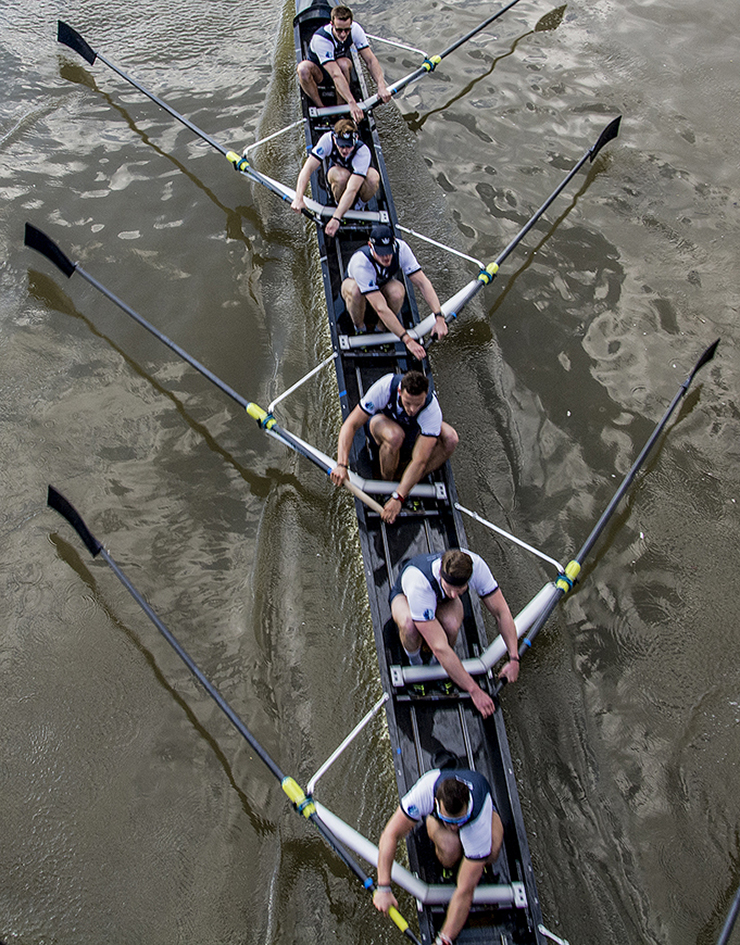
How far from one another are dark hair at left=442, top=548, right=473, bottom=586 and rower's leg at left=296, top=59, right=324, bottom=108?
20.8ft

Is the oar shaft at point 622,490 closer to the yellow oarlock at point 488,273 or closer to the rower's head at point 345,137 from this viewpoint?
Answer: the yellow oarlock at point 488,273

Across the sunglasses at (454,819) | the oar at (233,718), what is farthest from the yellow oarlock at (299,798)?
the sunglasses at (454,819)

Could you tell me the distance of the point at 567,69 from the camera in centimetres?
948

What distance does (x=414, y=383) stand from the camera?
468cm

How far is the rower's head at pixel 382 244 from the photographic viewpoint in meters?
5.62

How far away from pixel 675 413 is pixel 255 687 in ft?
13.5

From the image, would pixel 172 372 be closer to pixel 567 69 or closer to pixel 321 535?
pixel 321 535

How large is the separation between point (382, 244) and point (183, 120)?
397 centimetres

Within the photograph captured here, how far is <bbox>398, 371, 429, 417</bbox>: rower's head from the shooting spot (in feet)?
15.4

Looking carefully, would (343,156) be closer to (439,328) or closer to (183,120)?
(439,328)

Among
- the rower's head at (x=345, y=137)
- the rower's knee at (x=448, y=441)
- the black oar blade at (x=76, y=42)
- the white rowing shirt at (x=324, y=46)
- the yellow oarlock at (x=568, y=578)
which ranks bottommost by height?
the yellow oarlock at (x=568, y=578)

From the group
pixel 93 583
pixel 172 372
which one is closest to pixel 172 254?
pixel 172 372

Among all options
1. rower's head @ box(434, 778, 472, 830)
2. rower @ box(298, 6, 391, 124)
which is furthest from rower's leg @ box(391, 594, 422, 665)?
rower @ box(298, 6, 391, 124)

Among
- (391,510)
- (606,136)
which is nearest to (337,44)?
(606,136)
